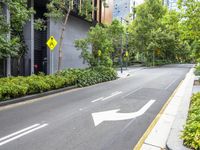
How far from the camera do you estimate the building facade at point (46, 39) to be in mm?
20781

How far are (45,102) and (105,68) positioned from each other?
12.3 metres

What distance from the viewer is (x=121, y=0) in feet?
269

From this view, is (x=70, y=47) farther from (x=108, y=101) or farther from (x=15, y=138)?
(x=15, y=138)

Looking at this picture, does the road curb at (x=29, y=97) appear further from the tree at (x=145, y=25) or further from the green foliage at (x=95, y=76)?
the tree at (x=145, y=25)

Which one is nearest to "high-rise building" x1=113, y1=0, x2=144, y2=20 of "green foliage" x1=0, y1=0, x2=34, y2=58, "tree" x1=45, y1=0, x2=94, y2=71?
"tree" x1=45, y1=0, x2=94, y2=71

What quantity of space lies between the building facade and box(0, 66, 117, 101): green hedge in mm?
1958

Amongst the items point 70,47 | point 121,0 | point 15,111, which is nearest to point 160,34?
point 70,47

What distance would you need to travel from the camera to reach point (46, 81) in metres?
15.0

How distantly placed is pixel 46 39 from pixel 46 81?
9943 millimetres

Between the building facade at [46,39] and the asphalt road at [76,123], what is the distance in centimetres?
747

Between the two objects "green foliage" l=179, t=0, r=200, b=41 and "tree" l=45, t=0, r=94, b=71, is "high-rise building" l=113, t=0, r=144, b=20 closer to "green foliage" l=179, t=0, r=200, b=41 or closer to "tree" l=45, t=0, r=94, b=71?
"tree" l=45, t=0, r=94, b=71

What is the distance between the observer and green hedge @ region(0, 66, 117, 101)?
12.0 m

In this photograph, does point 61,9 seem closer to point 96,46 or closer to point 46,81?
point 96,46

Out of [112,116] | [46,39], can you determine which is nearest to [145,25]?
[46,39]
